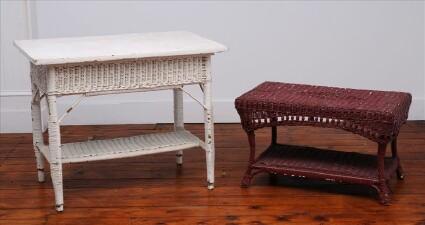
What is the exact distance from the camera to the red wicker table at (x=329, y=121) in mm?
3164

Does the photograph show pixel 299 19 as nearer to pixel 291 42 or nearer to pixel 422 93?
pixel 291 42

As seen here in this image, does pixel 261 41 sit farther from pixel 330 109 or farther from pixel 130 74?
pixel 130 74

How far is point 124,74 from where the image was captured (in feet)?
10.4

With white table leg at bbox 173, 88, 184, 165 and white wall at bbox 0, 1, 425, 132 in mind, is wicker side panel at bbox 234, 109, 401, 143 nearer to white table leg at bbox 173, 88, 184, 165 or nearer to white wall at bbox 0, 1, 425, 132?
white table leg at bbox 173, 88, 184, 165

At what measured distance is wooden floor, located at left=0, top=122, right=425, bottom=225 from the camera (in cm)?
311

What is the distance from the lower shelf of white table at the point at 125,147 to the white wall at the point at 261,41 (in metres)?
1.13

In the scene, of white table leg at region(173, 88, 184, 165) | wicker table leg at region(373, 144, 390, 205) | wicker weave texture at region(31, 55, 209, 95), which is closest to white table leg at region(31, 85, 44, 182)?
wicker weave texture at region(31, 55, 209, 95)

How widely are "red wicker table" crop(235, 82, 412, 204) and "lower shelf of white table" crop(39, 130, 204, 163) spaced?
33 cm

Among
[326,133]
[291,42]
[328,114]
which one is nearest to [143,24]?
[291,42]

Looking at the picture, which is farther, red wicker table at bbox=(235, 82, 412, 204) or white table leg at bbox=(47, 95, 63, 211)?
red wicker table at bbox=(235, 82, 412, 204)

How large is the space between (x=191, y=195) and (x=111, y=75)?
0.69 metres

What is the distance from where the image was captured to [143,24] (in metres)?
4.60

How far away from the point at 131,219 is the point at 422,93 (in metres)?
2.42

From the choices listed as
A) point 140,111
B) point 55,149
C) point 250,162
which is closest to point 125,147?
point 55,149
